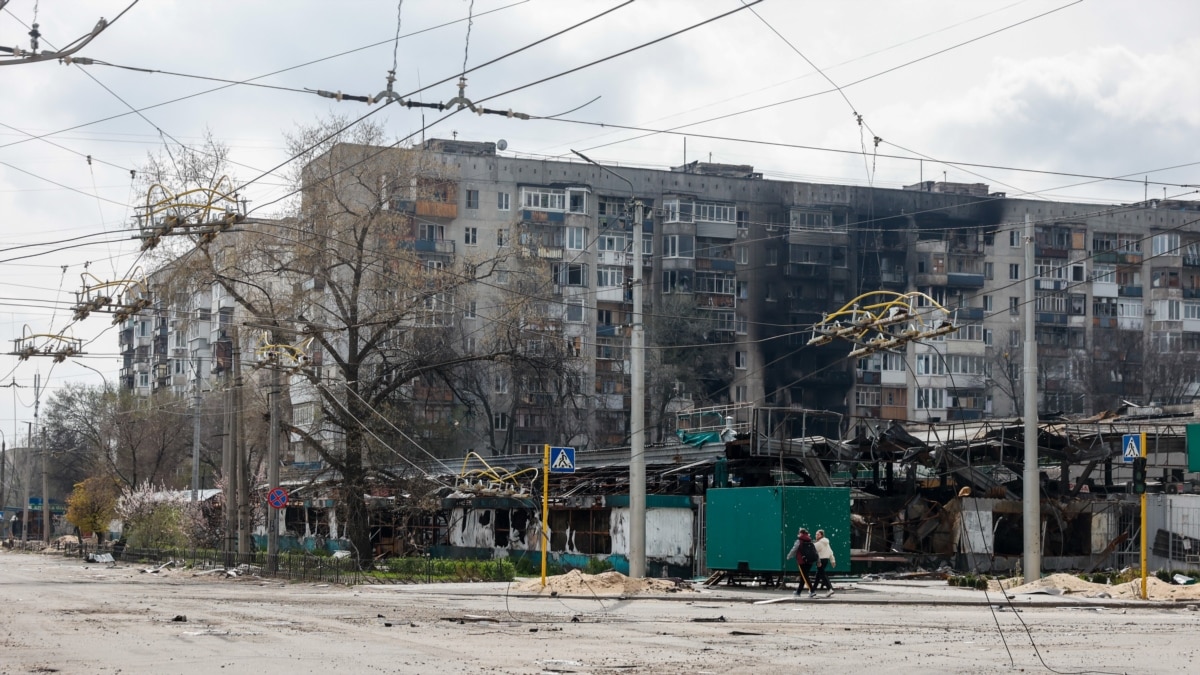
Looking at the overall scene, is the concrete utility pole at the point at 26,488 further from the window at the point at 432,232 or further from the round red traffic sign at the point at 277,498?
the round red traffic sign at the point at 277,498

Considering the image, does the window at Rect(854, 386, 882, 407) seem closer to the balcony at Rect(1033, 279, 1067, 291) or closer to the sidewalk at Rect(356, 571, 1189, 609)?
the balcony at Rect(1033, 279, 1067, 291)

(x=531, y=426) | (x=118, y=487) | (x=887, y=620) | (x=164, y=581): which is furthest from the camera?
(x=531, y=426)

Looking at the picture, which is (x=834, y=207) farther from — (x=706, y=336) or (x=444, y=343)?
(x=444, y=343)

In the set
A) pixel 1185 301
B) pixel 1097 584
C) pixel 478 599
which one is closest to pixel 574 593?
pixel 478 599

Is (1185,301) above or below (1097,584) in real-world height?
above

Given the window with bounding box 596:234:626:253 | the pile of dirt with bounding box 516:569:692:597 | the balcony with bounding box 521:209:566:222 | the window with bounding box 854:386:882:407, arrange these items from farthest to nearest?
the window with bounding box 854:386:882:407
the window with bounding box 596:234:626:253
the balcony with bounding box 521:209:566:222
the pile of dirt with bounding box 516:569:692:597

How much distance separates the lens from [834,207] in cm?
8950

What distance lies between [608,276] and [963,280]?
83.5 feet

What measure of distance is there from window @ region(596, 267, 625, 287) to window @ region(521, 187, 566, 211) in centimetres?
464

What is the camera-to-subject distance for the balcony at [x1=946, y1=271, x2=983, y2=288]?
3615 inches

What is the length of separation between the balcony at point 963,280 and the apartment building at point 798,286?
0.18 metres

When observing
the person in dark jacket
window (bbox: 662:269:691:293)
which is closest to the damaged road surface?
the person in dark jacket

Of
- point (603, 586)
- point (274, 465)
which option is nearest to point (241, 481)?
point (274, 465)

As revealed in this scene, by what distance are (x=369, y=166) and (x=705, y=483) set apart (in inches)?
574
